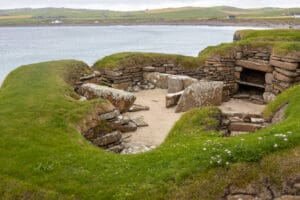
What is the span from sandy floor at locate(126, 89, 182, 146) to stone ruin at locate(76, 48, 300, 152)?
1.29 feet

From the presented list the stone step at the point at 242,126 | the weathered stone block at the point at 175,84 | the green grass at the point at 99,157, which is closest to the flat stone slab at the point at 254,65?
the weathered stone block at the point at 175,84

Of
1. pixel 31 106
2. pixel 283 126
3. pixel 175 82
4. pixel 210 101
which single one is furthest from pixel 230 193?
pixel 175 82

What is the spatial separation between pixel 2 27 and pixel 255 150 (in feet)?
433

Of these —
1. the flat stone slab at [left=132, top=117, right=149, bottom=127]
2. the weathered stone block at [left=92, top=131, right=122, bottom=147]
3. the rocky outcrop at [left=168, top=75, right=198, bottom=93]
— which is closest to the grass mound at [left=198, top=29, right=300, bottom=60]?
the rocky outcrop at [left=168, top=75, right=198, bottom=93]

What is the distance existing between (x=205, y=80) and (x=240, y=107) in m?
2.89

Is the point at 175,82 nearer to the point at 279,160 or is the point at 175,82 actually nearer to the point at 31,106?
the point at 31,106

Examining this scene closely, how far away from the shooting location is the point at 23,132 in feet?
35.3

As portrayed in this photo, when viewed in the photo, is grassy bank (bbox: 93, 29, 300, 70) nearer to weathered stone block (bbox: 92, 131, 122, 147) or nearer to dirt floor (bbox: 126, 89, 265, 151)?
dirt floor (bbox: 126, 89, 265, 151)

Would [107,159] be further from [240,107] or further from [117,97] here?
[240,107]

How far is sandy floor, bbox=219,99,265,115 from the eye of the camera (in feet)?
58.4

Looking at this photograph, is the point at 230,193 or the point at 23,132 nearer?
the point at 230,193

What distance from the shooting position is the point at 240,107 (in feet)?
61.0

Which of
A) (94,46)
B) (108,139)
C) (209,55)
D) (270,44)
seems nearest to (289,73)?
(270,44)

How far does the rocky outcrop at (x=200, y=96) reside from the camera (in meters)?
17.4
